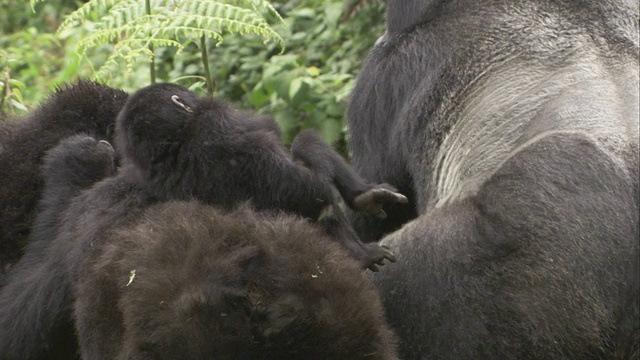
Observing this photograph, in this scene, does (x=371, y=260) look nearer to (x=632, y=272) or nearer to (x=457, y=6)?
(x=632, y=272)

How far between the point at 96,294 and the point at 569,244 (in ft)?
4.58

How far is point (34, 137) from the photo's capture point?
4012mm

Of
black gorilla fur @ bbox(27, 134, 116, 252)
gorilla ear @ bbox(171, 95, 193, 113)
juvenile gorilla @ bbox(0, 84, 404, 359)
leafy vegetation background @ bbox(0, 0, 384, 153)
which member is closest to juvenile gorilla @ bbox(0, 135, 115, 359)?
black gorilla fur @ bbox(27, 134, 116, 252)

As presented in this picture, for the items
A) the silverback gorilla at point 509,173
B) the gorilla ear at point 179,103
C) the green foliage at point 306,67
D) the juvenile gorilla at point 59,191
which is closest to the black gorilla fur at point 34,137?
the juvenile gorilla at point 59,191

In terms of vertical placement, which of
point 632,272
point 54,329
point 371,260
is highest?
point 632,272

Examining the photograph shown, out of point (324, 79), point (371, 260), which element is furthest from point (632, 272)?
point (324, 79)

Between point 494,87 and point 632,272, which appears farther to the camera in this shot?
point 494,87

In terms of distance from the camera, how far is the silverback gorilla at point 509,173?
317 centimetres

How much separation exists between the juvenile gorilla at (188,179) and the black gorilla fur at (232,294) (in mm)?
164

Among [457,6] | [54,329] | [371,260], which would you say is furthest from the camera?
[457,6]

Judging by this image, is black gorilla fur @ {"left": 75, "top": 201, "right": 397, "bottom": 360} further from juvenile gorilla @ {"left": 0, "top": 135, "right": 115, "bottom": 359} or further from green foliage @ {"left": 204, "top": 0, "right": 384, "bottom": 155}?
green foliage @ {"left": 204, "top": 0, "right": 384, "bottom": 155}

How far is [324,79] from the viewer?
6.36 metres

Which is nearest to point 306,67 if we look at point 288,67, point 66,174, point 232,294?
point 288,67

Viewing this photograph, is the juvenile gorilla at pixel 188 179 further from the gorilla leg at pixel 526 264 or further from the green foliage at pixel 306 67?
the green foliage at pixel 306 67
